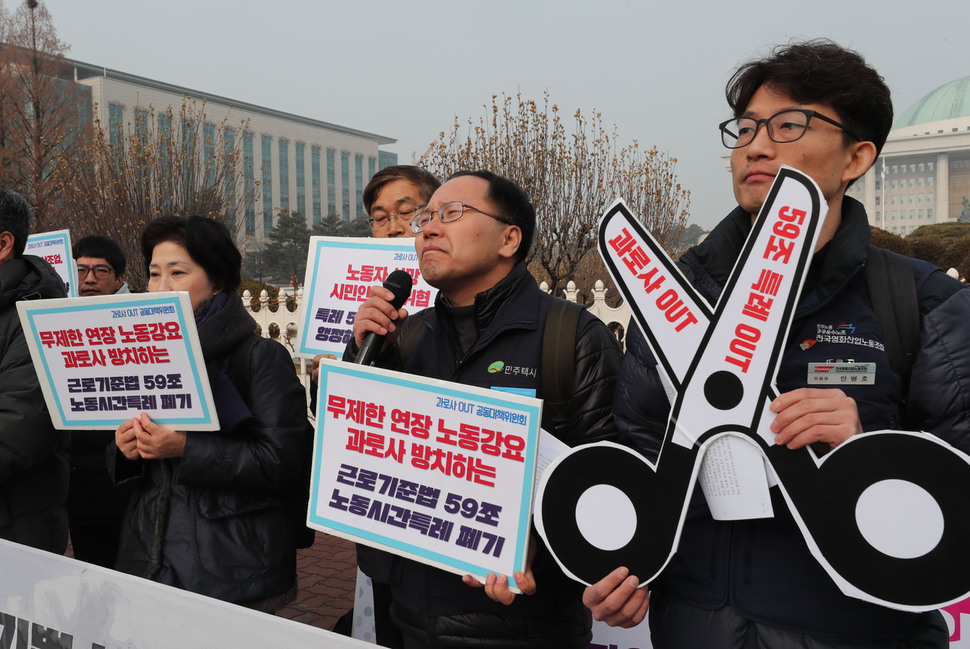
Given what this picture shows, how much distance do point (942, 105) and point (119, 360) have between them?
354 feet

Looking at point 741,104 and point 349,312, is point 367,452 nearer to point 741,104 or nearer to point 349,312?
point 741,104

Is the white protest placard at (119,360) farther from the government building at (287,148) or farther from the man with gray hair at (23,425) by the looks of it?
the government building at (287,148)

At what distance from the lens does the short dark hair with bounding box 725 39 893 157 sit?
1.45 meters

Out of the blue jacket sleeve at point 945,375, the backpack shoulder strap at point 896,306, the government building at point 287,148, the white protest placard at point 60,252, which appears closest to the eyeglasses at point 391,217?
the white protest placard at point 60,252

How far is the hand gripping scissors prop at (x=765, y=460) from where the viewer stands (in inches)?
45.5

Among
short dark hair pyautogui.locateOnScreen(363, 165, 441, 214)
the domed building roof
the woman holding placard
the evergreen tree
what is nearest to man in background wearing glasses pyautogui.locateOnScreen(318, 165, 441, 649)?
short dark hair pyautogui.locateOnScreen(363, 165, 441, 214)

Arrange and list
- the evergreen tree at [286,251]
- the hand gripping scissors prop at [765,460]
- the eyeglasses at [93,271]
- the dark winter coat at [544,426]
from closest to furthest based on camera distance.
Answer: the hand gripping scissors prop at [765,460]
the dark winter coat at [544,426]
the eyeglasses at [93,271]
the evergreen tree at [286,251]

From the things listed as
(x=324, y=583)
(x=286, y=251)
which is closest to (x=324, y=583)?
(x=324, y=583)

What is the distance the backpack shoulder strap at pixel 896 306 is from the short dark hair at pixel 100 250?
4.11 m

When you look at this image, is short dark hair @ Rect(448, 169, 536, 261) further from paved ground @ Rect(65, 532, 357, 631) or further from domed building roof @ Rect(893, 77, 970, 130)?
domed building roof @ Rect(893, 77, 970, 130)

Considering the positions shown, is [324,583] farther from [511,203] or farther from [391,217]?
[511,203]

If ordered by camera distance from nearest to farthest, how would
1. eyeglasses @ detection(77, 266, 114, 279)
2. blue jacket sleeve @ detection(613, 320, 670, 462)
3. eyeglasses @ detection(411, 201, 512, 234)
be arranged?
blue jacket sleeve @ detection(613, 320, 670, 462) < eyeglasses @ detection(411, 201, 512, 234) < eyeglasses @ detection(77, 266, 114, 279)

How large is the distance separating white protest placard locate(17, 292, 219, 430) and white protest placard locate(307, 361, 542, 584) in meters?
0.54

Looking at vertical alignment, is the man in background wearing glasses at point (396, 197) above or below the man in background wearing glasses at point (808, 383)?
above
